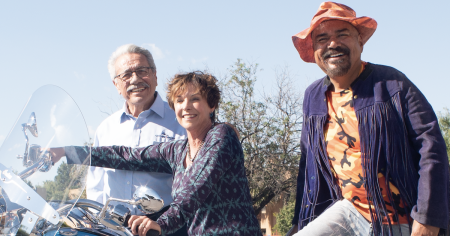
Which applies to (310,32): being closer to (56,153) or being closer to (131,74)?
(131,74)

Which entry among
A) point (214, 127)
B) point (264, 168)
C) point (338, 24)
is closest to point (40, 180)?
point (214, 127)

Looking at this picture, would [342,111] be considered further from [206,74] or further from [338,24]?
[206,74]

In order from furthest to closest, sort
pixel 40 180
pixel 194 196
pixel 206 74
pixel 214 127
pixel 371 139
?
pixel 206 74
pixel 214 127
pixel 371 139
pixel 194 196
pixel 40 180

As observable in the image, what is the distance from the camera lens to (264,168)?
1748 cm

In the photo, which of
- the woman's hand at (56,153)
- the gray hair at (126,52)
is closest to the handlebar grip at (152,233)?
the woman's hand at (56,153)

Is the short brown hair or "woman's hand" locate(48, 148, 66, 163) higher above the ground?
the short brown hair

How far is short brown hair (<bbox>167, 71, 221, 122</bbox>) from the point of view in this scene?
2641mm

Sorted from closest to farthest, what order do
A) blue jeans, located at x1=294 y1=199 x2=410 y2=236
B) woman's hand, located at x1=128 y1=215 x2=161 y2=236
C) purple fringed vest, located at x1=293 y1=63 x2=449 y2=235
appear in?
woman's hand, located at x1=128 y1=215 x2=161 y2=236 < purple fringed vest, located at x1=293 y1=63 x2=449 y2=235 < blue jeans, located at x1=294 y1=199 x2=410 y2=236

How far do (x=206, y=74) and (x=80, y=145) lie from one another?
103 cm

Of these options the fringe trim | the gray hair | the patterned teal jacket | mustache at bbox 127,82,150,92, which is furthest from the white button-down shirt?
the fringe trim

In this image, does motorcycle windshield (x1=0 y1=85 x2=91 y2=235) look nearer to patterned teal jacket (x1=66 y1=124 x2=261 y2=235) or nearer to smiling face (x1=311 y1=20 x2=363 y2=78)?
patterned teal jacket (x1=66 y1=124 x2=261 y2=235)

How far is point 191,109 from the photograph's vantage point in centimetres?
261

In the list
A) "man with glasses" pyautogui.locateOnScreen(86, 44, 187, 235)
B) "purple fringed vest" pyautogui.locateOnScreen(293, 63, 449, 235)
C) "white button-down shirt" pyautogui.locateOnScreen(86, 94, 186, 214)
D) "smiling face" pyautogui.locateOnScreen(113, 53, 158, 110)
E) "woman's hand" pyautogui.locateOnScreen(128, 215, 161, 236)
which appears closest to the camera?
"woman's hand" pyautogui.locateOnScreen(128, 215, 161, 236)

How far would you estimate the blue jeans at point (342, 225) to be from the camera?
234 centimetres
